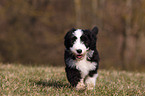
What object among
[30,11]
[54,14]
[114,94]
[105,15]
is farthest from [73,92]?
[105,15]

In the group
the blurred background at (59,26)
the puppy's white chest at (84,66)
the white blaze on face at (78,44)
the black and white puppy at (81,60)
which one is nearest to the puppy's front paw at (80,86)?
the black and white puppy at (81,60)

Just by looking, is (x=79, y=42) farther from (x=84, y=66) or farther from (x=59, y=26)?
(x=59, y=26)

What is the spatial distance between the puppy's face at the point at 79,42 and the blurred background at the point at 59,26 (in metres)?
12.0

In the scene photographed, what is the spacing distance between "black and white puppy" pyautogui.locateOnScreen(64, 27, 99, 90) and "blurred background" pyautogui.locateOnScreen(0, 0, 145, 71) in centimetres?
1199

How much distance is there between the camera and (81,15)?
18.5 metres

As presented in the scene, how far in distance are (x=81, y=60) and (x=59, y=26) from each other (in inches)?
560

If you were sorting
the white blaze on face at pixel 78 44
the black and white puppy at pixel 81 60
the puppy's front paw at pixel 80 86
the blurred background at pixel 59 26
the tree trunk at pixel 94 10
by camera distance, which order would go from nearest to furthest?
the white blaze on face at pixel 78 44 < the black and white puppy at pixel 81 60 < the puppy's front paw at pixel 80 86 < the blurred background at pixel 59 26 < the tree trunk at pixel 94 10

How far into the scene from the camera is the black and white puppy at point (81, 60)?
4410 millimetres

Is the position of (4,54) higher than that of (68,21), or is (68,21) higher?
(68,21)

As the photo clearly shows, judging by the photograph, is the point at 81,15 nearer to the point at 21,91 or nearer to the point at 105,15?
the point at 105,15

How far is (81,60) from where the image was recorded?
448 centimetres

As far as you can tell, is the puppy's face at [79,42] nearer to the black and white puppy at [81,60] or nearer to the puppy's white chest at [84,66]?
the black and white puppy at [81,60]

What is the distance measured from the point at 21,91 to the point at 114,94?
171 centimetres

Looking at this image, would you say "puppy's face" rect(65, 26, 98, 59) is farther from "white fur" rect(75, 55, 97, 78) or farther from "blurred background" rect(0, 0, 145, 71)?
"blurred background" rect(0, 0, 145, 71)
